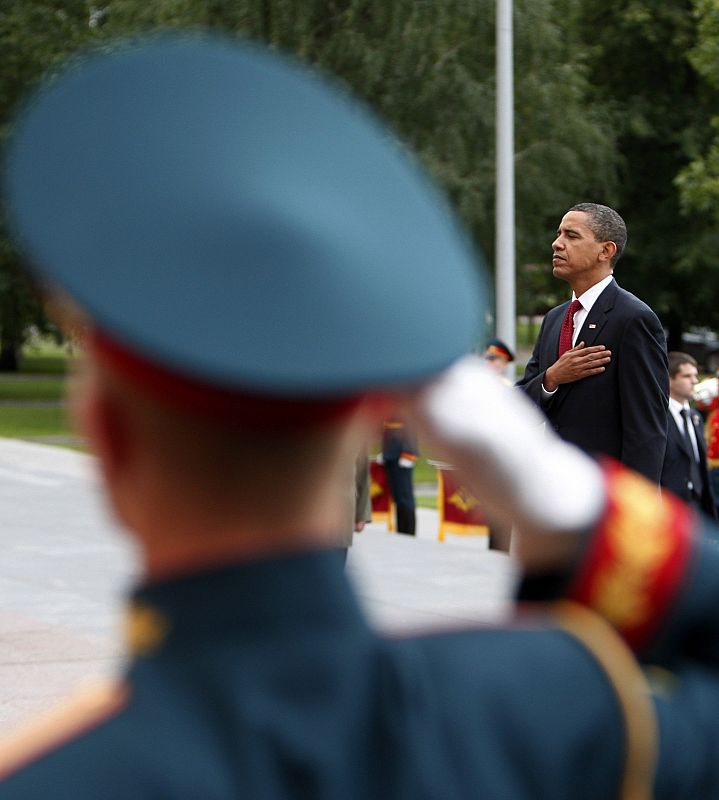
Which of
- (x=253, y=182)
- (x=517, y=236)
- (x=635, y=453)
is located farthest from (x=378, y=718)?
(x=517, y=236)

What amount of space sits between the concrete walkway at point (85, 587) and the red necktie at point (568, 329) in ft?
3.46

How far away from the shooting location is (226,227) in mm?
1037

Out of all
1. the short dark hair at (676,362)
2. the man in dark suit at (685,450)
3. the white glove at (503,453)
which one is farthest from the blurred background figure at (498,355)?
the white glove at (503,453)

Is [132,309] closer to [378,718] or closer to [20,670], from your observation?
[378,718]

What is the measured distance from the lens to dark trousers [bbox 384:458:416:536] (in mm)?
12633

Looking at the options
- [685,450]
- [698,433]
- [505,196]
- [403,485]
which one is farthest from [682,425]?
[505,196]

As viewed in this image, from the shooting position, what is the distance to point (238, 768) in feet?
3.41

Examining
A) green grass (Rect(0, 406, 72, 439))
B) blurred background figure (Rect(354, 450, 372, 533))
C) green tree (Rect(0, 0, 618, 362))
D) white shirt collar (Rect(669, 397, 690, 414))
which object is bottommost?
green grass (Rect(0, 406, 72, 439))

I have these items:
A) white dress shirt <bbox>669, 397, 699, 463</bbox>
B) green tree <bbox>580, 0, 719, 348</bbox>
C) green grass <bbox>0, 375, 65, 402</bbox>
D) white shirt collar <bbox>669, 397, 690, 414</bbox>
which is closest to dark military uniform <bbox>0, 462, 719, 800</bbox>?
white dress shirt <bbox>669, 397, 699, 463</bbox>

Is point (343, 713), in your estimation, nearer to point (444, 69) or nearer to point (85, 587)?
point (85, 587)

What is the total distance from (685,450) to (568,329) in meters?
2.71

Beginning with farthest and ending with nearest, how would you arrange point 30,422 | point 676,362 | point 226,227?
point 30,422 < point 676,362 < point 226,227

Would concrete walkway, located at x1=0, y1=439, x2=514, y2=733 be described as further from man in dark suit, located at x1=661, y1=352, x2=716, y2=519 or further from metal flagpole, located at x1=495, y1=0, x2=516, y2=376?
metal flagpole, located at x1=495, y1=0, x2=516, y2=376

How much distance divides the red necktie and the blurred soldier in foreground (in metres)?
4.95
